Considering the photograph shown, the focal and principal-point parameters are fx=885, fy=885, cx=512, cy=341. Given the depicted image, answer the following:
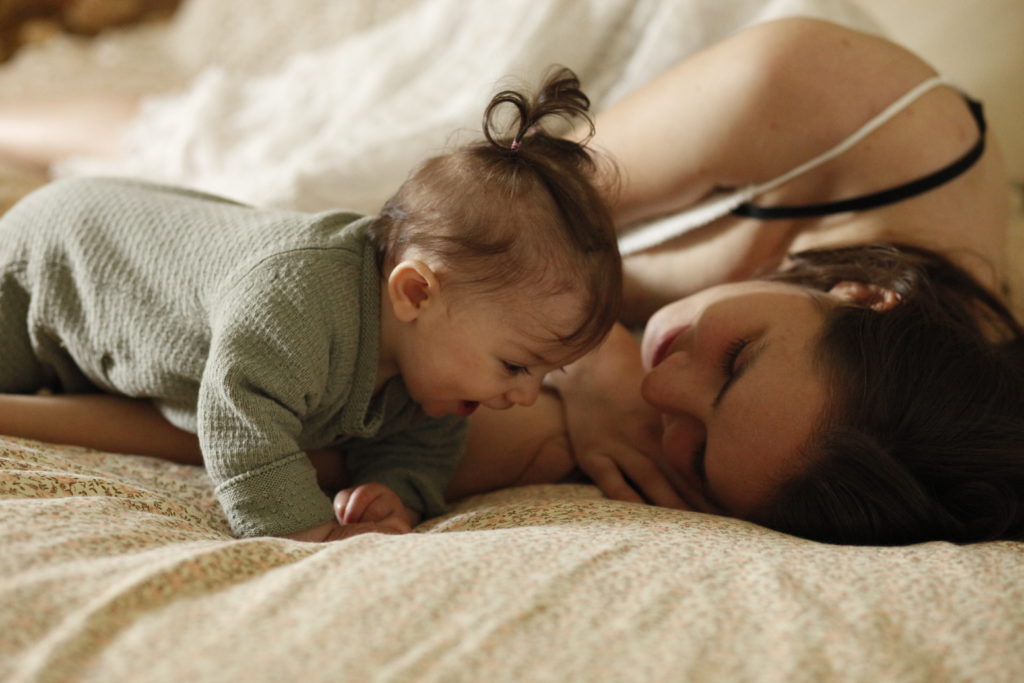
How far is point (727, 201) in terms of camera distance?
4.29ft

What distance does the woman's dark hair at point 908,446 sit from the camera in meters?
0.90

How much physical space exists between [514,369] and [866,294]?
490 mm

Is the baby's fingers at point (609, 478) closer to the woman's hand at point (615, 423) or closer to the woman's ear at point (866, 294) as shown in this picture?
the woman's hand at point (615, 423)

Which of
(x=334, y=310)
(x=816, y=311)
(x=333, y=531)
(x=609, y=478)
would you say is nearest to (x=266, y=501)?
(x=333, y=531)

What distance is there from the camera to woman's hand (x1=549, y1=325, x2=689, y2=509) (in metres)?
1.10

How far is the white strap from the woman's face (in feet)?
0.59

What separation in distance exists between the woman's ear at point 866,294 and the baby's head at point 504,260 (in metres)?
0.35

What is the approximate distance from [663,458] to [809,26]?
65 cm

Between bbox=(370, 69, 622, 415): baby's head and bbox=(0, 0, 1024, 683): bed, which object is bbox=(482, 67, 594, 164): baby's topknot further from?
bbox=(0, 0, 1024, 683): bed

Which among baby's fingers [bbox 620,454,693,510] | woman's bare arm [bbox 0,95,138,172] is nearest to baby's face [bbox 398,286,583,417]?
baby's fingers [bbox 620,454,693,510]

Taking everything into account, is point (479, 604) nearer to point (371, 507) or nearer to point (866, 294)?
point (371, 507)

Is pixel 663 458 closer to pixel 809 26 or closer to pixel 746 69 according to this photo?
pixel 746 69

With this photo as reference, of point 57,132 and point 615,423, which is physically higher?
point 57,132

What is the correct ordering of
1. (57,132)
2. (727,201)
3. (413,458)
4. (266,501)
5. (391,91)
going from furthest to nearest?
(57,132) → (391,91) → (727,201) → (413,458) → (266,501)
